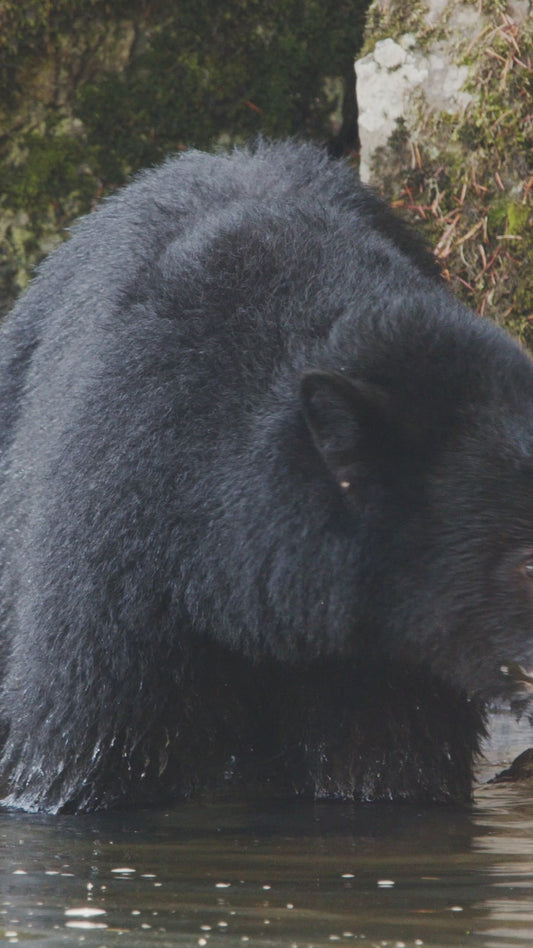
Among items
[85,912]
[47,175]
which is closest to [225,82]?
[47,175]

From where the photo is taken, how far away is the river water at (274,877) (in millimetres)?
3090

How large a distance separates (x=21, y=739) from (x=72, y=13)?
4.90 metres

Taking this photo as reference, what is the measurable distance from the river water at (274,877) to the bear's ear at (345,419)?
103 cm

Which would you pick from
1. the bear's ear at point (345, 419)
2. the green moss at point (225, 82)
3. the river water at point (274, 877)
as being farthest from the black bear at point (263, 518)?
the green moss at point (225, 82)

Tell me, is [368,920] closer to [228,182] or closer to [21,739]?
[21,739]

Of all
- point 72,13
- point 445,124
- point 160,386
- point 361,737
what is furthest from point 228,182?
point 72,13

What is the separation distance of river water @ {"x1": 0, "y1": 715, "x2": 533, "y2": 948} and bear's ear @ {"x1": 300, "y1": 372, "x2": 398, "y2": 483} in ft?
3.36

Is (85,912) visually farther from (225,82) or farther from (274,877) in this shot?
(225,82)

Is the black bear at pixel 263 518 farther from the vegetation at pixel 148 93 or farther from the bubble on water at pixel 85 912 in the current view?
the vegetation at pixel 148 93

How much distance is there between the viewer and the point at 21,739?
476 centimetres

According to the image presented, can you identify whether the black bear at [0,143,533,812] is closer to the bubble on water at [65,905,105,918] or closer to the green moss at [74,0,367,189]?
the bubble on water at [65,905,105,918]

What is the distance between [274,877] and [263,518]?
39.1 inches

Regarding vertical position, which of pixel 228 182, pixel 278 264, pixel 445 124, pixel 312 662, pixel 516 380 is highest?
pixel 445 124

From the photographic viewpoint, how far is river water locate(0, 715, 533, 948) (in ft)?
10.1
